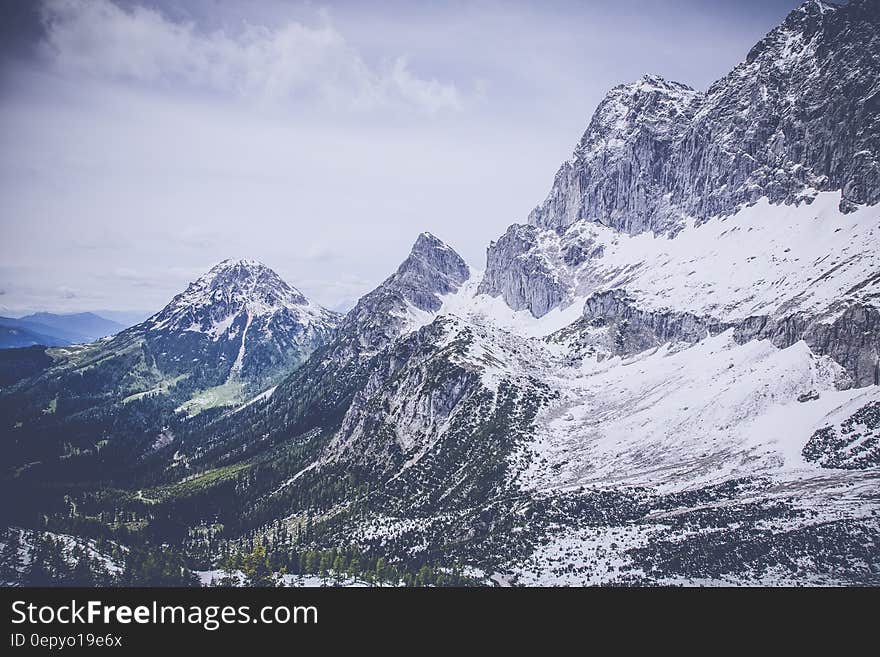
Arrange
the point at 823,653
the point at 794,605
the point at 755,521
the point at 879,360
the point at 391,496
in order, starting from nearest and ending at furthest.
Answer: the point at 823,653, the point at 794,605, the point at 755,521, the point at 879,360, the point at 391,496

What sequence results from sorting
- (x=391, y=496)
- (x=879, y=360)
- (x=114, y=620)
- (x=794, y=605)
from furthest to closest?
(x=391, y=496) → (x=879, y=360) → (x=114, y=620) → (x=794, y=605)

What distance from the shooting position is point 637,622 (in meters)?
13.5

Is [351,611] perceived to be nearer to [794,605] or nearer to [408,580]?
[794,605]

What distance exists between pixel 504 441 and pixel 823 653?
621 feet

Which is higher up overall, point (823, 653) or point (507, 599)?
point (507, 599)

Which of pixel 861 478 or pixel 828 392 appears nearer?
pixel 861 478

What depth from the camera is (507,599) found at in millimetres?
14375

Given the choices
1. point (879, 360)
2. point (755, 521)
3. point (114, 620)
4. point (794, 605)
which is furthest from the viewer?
point (879, 360)

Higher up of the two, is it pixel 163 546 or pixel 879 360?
pixel 879 360

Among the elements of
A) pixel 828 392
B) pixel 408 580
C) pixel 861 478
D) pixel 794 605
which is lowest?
pixel 408 580

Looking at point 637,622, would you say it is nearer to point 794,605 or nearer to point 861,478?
point 794,605

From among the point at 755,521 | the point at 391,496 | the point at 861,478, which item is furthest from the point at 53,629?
the point at 391,496

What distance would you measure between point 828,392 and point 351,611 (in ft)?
634

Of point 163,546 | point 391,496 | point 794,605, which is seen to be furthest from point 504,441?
point 794,605
